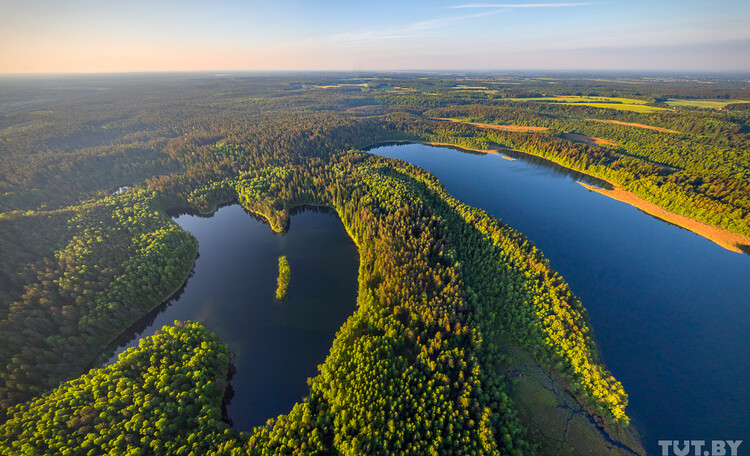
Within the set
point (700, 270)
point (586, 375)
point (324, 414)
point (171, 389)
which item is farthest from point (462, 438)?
point (700, 270)

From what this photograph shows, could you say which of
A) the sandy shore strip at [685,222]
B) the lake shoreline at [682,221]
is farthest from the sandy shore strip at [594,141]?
the sandy shore strip at [685,222]

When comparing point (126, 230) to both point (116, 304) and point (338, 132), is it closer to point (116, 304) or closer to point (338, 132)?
point (116, 304)

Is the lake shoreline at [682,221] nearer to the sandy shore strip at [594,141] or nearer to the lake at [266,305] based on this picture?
the sandy shore strip at [594,141]

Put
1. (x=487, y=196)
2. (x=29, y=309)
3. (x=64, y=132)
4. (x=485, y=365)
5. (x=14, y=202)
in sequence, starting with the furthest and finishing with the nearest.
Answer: (x=64, y=132), (x=487, y=196), (x=14, y=202), (x=29, y=309), (x=485, y=365)

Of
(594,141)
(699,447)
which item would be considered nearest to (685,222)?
(699,447)

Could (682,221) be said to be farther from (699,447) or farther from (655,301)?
(699,447)

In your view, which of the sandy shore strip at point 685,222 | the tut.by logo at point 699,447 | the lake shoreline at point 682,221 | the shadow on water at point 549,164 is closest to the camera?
the tut.by logo at point 699,447
